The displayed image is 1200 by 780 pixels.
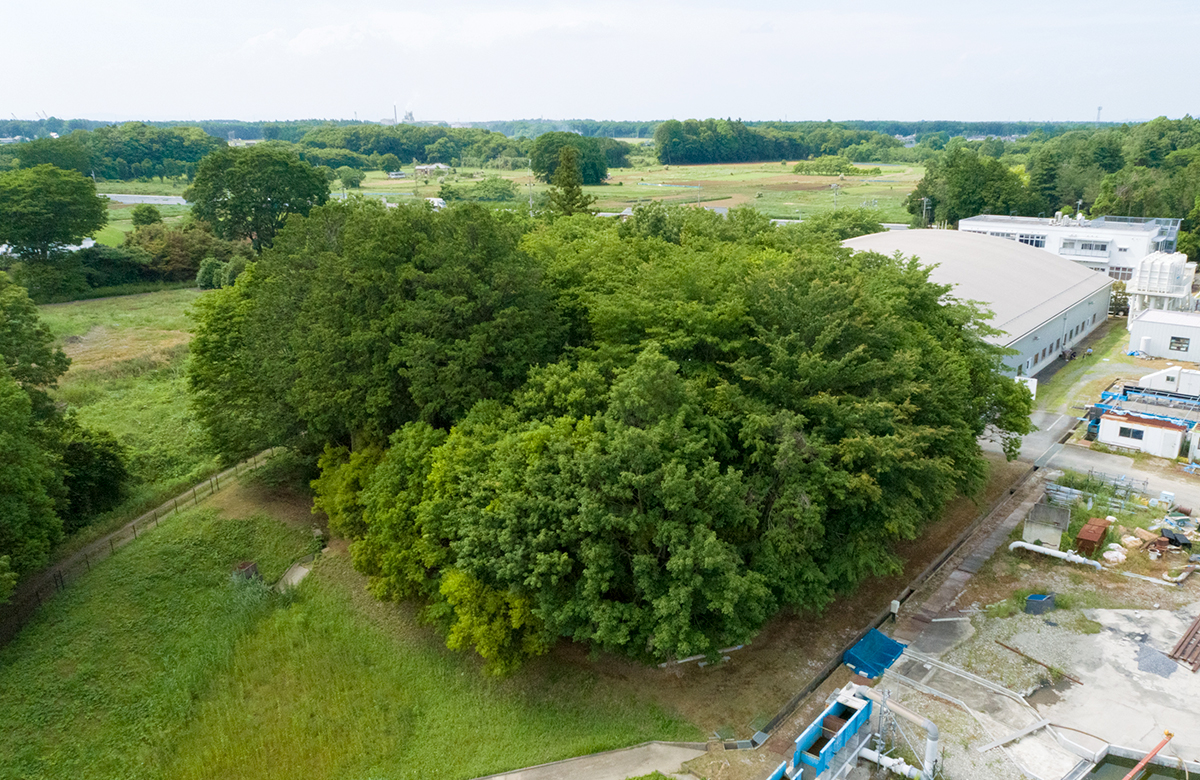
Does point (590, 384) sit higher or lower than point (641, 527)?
higher

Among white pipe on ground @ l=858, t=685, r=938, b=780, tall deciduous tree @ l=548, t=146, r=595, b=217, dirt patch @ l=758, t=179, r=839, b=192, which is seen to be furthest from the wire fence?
dirt patch @ l=758, t=179, r=839, b=192

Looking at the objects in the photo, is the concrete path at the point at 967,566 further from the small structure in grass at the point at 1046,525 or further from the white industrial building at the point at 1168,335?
the white industrial building at the point at 1168,335

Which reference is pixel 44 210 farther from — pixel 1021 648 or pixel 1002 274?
pixel 1021 648

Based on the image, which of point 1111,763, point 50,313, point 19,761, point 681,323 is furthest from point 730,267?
point 50,313

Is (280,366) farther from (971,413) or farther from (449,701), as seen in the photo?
(971,413)

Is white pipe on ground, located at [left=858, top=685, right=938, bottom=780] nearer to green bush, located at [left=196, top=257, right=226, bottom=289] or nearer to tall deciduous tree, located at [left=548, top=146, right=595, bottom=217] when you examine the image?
tall deciduous tree, located at [left=548, top=146, right=595, bottom=217]

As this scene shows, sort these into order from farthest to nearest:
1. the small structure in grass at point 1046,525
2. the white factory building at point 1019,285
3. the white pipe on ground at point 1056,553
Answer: the white factory building at point 1019,285
the small structure in grass at point 1046,525
the white pipe on ground at point 1056,553

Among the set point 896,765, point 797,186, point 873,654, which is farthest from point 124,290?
point 797,186

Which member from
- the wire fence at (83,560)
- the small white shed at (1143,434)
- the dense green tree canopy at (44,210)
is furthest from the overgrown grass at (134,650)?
the dense green tree canopy at (44,210)
